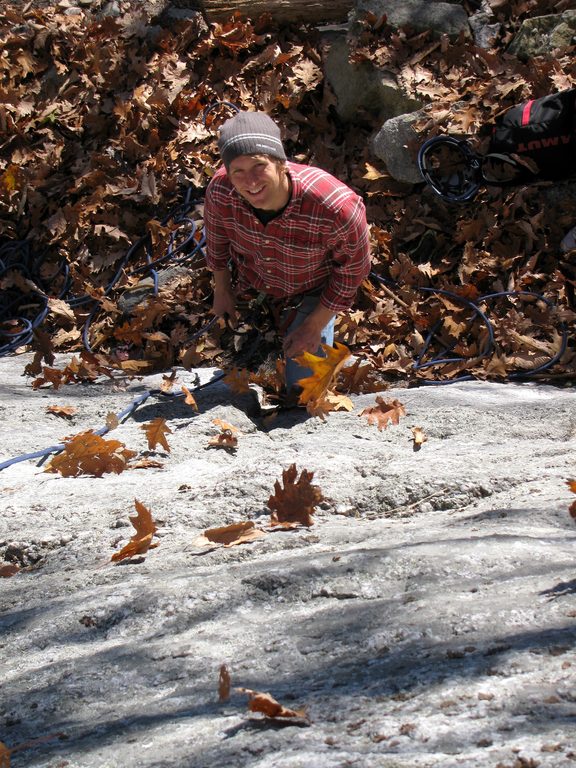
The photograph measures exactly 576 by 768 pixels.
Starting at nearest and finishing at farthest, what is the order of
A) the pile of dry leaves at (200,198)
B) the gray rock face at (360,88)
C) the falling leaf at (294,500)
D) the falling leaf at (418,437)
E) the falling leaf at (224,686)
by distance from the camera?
the falling leaf at (224,686), the falling leaf at (294,500), the falling leaf at (418,437), the pile of dry leaves at (200,198), the gray rock face at (360,88)

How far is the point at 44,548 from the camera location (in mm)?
2959

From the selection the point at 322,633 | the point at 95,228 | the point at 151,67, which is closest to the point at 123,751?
the point at 322,633

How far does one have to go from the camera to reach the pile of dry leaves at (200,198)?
538 centimetres

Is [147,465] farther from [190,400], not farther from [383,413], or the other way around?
[383,413]

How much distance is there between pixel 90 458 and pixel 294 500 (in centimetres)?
107

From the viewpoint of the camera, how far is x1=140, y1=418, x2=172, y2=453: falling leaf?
12.6ft

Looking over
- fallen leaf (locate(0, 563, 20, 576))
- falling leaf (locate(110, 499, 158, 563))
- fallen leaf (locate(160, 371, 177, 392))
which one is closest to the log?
fallen leaf (locate(160, 371, 177, 392))

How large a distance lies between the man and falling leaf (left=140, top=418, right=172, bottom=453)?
2.24 feet

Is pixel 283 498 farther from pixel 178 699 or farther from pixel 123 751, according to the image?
pixel 123 751

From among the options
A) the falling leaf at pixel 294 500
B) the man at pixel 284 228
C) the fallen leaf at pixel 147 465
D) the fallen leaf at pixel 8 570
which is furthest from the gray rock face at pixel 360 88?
the fallen leaf at pixel 8 570

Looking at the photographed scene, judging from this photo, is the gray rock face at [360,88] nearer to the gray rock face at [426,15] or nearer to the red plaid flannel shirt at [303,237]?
the gray rock face at [426,15]

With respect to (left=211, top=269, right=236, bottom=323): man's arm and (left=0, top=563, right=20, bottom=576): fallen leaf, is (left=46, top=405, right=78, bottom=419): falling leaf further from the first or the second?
(left=0, top=563, right=20, bottom=576): fallen leaf

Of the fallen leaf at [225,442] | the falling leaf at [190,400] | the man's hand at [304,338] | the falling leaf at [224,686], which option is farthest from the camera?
the falling leaf at [190,400]

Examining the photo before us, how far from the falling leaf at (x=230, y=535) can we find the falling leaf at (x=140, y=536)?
0.17 meters
